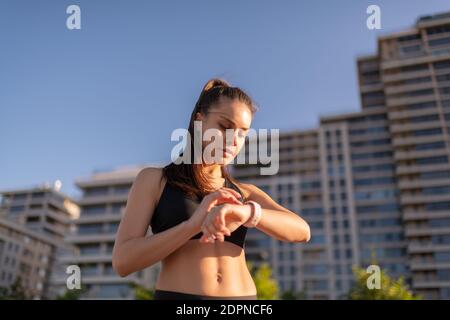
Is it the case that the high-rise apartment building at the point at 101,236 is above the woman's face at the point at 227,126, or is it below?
above

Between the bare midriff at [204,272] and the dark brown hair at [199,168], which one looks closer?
the bare midriff at [204,272]

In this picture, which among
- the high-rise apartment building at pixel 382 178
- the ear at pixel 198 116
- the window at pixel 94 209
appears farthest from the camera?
the window at pixel 94 209

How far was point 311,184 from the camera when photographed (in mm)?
78625

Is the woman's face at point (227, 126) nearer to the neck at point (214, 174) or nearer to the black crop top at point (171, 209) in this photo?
the neck at point (214, 174)

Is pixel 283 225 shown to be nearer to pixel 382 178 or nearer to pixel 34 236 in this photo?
pixel 382 178

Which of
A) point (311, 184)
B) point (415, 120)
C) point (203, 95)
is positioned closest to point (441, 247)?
point (415, 120)

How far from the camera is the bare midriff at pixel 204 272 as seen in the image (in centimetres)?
186

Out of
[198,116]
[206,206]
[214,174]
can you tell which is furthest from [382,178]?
[206,206]

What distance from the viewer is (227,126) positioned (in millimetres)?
1993

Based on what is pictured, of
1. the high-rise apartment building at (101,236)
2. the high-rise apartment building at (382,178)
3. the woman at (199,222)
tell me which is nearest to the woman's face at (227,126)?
the woman at (199,222)

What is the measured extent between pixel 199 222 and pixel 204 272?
0.34 meters

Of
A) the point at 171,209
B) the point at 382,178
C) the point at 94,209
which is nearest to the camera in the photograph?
the point at 171,209

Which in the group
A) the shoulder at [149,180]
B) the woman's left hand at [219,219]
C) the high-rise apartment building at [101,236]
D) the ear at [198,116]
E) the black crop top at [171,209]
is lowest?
the woman's left hand at [219,219]
